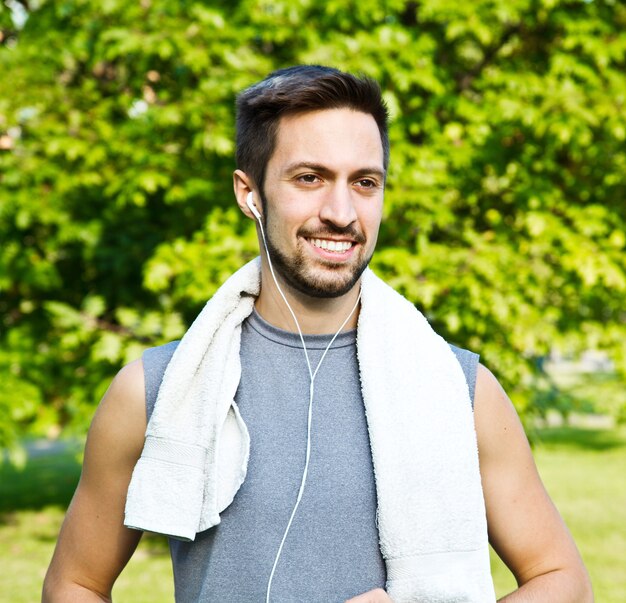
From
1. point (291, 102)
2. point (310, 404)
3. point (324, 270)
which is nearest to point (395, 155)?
point (291, 102)

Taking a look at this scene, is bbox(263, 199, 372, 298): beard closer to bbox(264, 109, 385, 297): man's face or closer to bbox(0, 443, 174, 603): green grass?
bbox(264, 109, 385, 297): man's face

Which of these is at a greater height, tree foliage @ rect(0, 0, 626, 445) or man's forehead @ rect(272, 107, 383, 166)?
tree foliage @ rect(0, 0, 626, 445)

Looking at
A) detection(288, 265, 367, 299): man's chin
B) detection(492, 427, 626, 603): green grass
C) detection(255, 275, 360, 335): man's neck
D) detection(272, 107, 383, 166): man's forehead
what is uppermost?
detection(272, 107, 383, 166): man's forehead

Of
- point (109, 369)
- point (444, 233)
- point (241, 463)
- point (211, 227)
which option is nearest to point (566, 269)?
point (444, 233)

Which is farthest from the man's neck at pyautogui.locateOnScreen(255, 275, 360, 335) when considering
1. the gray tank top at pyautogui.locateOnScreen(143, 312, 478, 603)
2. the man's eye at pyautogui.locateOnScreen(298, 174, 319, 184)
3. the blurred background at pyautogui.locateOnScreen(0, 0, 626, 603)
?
the blurred background at pyautogui.locateOnScreen(0, 0, 626, 603)

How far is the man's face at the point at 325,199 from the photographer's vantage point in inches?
79.0

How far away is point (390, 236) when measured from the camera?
21.7 ft

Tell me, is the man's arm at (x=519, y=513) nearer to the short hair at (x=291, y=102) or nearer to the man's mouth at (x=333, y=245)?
the man's mouth at (x=333, y=245)

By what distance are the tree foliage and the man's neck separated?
4002 millimetres

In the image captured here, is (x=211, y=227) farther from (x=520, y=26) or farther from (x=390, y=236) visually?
(x=520, y=26)

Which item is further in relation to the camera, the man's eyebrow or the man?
the man's eyebrow

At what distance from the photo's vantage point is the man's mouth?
2.00 metres

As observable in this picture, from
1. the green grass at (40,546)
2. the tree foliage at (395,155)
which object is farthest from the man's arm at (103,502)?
the green grass at (40,546)

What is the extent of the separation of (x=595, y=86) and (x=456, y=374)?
16.4ft
